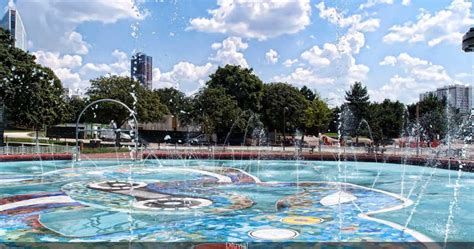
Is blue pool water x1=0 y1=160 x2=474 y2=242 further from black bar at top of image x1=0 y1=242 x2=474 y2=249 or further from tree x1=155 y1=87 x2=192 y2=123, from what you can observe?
tree x1=155 y1=87 x2=192 y2=123

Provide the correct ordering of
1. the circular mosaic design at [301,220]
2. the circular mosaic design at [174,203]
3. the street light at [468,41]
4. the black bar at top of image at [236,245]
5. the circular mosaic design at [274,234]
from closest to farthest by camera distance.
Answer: the street light at [468,41] < the black bar at top of image at [236,245] < the circular mosaic design at [274,234] < the circular mosaic design at [301,220] < the circular mosaic design at [174,203]

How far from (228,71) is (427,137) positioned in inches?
1184

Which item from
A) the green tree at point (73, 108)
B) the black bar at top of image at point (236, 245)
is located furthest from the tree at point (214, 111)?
the black bar at top of image at point (236, 245)

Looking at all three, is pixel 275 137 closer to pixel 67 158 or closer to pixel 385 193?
pixel 67 158

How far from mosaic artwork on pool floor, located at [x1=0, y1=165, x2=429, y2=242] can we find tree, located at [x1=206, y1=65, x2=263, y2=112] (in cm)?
4248

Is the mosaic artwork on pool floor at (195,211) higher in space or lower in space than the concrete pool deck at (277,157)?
lower

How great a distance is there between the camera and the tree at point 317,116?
73688 mm

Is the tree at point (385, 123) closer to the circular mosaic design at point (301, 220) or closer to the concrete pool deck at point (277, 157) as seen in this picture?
the concrete pool deck at point (277, 157)

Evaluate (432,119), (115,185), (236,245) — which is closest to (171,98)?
(432,119)

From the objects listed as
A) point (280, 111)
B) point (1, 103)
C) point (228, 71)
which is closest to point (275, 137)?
point (280, 111)

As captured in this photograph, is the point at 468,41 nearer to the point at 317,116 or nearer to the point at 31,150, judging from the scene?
the point at 31,150

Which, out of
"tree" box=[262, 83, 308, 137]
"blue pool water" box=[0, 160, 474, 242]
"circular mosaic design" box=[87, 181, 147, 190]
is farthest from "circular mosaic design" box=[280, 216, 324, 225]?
"tree" box=[262, 83, 308, 137]

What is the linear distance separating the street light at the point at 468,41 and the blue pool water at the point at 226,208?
193 inches

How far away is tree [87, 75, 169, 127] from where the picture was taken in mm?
50531
